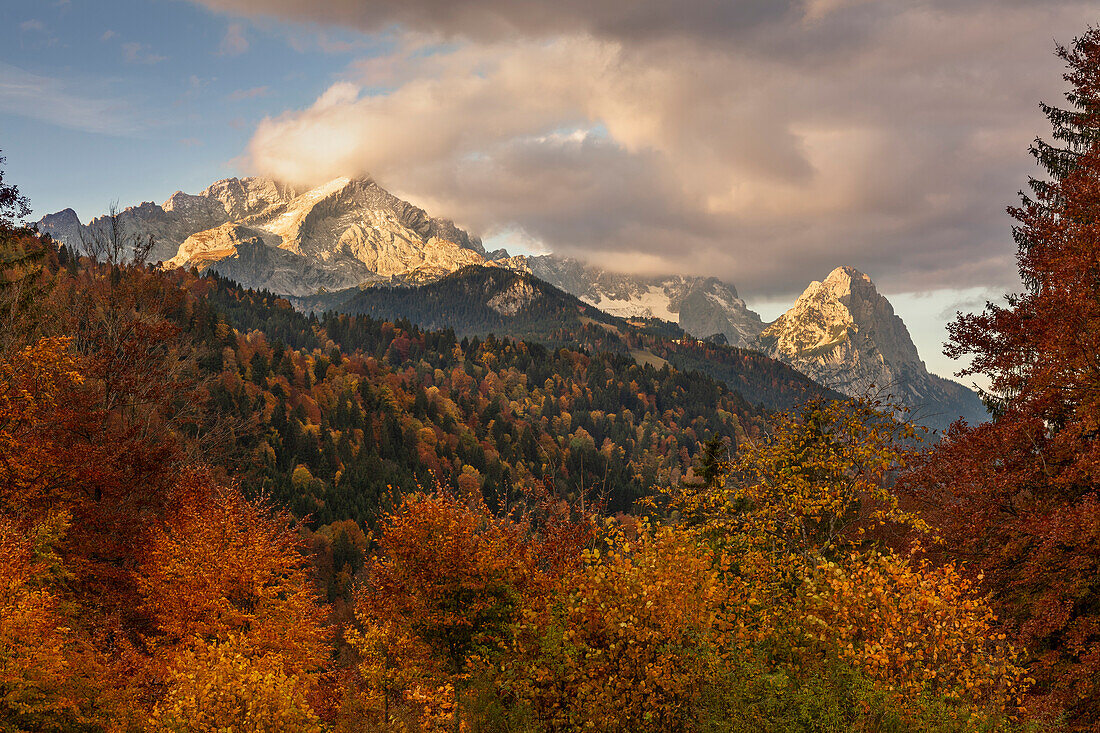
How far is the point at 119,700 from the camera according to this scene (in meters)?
22.3

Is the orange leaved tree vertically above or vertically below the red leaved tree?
below

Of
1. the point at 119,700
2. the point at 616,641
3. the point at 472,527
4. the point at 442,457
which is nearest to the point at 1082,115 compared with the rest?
the point at 616,641

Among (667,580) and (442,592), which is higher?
(667,580)

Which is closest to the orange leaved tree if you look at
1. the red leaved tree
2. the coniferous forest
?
the coniferous forest

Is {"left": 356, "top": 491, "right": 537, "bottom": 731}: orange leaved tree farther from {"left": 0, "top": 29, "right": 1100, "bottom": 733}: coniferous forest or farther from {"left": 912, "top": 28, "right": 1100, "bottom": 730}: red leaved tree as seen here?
{"left": 912, "top": 28, "right": 1100, "bottom": 730}: red leaved tree

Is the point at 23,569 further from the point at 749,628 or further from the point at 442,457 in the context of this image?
the point at 442,457

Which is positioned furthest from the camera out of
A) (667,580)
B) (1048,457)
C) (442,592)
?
(442,592)

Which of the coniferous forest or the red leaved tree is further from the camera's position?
the red leaved tree

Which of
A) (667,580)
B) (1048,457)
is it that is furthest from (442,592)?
(1048,457)

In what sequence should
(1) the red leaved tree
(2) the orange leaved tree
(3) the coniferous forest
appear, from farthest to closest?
(2) the orange leaved tree
(1) the red leaved tree
(3) the coniferous forest

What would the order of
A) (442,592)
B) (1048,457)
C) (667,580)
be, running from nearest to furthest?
(667,580)
(1048,457)
(442,592)

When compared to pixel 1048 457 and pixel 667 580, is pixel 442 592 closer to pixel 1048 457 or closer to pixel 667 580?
pixel 667 580

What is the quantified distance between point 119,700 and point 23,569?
18.1 ft

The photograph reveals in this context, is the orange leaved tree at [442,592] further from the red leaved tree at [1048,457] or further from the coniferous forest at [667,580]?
the red leaved tree at [1048,457]
